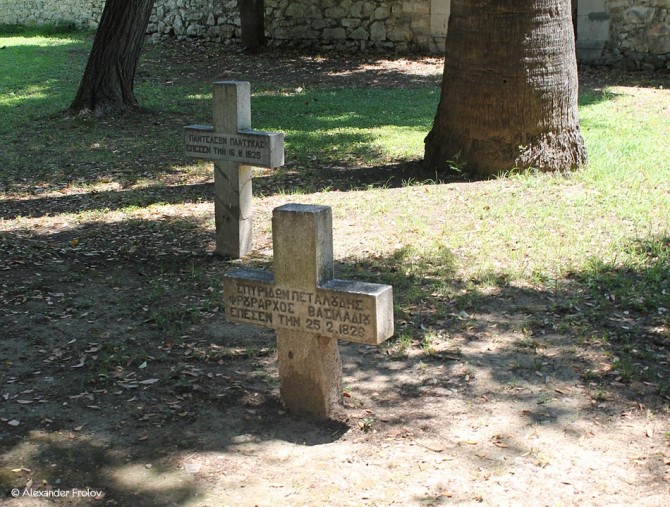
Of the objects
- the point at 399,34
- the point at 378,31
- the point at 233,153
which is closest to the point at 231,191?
the point at 233,153

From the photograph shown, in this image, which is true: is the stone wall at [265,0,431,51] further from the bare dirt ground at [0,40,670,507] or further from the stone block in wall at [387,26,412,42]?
the bare dirt ground at [0,40,670,507]

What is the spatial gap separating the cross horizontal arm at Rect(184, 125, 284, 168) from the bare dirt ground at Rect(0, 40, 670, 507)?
1.05 meters

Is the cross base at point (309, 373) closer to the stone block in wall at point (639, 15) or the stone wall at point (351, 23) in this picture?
the stone block in wall at point (639, 15)

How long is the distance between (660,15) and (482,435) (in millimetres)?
14292

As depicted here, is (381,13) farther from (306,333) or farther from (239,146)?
(306,333)

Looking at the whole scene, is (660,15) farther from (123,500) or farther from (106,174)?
(123,500)

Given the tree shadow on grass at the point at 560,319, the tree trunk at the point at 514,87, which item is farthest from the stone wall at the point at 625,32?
the tree shadow on grass at the point at 560,319

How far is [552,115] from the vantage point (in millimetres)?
9039

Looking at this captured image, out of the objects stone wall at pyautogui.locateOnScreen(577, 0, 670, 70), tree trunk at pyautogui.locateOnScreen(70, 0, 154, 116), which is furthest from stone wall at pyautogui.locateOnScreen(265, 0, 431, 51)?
tree trunk at pyautogui.locateOnScreen(70, 0, 154, 116)

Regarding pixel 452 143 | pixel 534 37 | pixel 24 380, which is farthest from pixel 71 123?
pixel 24 380

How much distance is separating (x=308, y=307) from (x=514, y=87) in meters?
5.18

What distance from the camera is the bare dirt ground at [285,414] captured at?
13.4 feet

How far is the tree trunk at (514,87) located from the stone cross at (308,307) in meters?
4.94

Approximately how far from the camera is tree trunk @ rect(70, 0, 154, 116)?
12.7 meters
